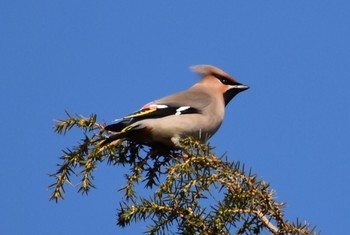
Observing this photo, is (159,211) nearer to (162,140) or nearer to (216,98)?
(162,140)

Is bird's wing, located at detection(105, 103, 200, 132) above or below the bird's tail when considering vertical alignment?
above

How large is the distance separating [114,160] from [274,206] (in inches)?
57.1

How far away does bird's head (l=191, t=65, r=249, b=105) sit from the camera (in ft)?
18.6

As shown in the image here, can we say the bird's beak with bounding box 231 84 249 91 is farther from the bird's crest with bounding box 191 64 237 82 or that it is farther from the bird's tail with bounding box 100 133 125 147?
the bird's tail with bounding box 100 133 125 147

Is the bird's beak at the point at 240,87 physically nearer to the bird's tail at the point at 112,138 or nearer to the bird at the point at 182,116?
the bird at the point at 182,116

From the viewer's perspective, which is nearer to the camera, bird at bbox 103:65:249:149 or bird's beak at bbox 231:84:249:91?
bird at bbox 103:65:249:149

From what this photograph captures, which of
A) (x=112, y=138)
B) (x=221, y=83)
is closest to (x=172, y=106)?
(x=221, y=83)

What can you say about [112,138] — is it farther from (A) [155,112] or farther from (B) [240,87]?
(B) [240,87]

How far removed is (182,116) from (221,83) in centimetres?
98

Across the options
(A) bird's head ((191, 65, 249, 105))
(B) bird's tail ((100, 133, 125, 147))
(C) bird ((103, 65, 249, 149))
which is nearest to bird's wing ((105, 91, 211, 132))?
(C) bird ((103, 65, 249, 149))

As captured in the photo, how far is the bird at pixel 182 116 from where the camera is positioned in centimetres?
445

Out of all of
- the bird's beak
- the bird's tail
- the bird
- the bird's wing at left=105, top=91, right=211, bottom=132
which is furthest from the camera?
the bird's beak

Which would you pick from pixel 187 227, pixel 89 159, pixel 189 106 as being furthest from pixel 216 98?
pixel 187 227

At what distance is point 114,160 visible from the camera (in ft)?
13.0
